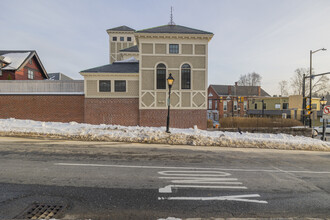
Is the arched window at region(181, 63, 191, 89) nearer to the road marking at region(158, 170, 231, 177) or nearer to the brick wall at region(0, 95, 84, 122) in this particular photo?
the brick wall at region(0, 95, 84, 122)

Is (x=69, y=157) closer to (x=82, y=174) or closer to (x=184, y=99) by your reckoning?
(x=82, y=174)

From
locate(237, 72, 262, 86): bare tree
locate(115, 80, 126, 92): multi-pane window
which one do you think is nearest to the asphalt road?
locate(115, 80, 126, 92): multi-pane window

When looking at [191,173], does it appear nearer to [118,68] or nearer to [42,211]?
[42,211]

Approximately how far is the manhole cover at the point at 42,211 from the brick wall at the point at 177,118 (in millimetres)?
14021

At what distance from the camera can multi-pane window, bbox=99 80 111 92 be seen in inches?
685

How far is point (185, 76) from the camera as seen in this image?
58.0 ft

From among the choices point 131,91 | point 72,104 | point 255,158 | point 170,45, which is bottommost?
point 255,158

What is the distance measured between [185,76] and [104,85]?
335 inches

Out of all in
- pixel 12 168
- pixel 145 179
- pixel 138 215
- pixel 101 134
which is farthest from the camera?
pixel 101 134

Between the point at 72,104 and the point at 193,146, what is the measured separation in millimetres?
13822

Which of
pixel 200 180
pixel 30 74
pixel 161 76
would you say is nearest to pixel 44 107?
pixel 161 76

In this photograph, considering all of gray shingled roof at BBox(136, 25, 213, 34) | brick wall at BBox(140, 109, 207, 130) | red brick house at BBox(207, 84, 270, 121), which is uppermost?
gray shingled roof at BBox(136, 25, 213, 34)

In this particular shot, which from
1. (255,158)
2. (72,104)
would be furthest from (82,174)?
(72,104)

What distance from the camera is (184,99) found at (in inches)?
695
